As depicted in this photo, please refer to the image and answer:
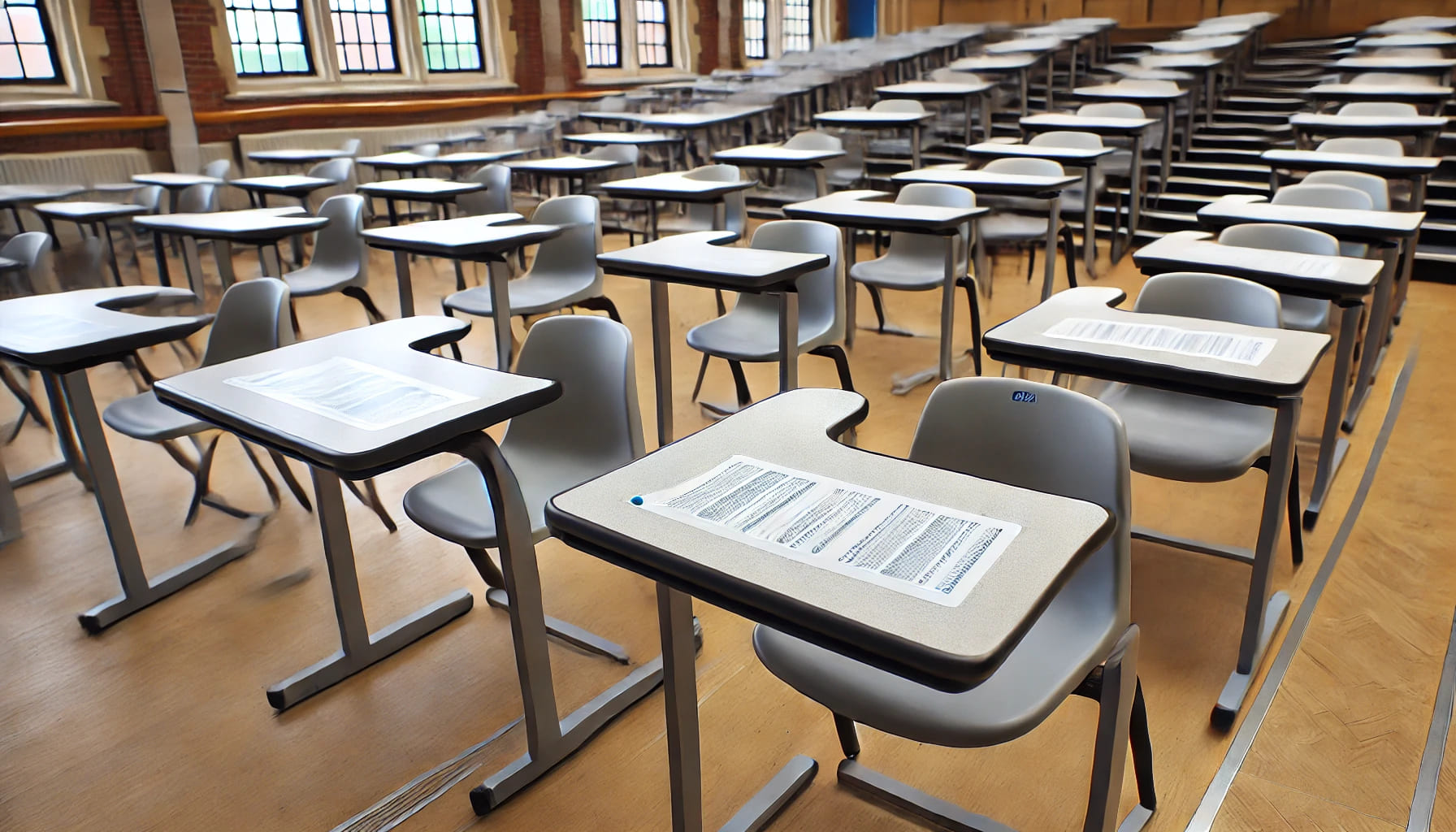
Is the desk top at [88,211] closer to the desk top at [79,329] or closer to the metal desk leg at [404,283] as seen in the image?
the metal desk leg at [404,283]

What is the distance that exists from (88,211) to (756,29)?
11.9 m

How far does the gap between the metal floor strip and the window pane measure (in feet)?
32.0

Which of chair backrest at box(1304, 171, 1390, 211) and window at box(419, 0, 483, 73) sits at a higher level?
window at box(419, 0, 483, 73)

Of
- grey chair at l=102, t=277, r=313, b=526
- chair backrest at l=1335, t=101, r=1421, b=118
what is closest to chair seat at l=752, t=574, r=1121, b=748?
grey chair at l=102, t=277, r=313, b=526

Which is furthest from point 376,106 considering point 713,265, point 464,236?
point 713,265

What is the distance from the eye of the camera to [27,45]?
8.03 m

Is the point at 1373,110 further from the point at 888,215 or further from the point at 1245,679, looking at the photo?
the point at 1245,679

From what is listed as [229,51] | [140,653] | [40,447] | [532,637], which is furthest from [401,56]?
[532,637]

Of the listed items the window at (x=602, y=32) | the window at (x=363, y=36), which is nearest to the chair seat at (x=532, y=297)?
the window at (x=363, y=36)

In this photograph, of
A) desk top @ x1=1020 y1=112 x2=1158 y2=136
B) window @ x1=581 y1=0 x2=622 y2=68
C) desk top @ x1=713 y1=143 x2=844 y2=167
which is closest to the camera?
desk top @ x1=713 y1=143 x2=844 y2=167

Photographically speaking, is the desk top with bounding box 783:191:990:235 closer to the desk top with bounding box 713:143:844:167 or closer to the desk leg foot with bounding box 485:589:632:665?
the desk top with bounding box 713:143:844:167

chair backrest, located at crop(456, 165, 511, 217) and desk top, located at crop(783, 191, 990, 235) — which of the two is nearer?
desk top, located at crop(783, 191, 990, 235)

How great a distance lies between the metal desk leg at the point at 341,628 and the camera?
2.21 meters

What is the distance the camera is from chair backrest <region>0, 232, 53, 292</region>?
14.0ft
